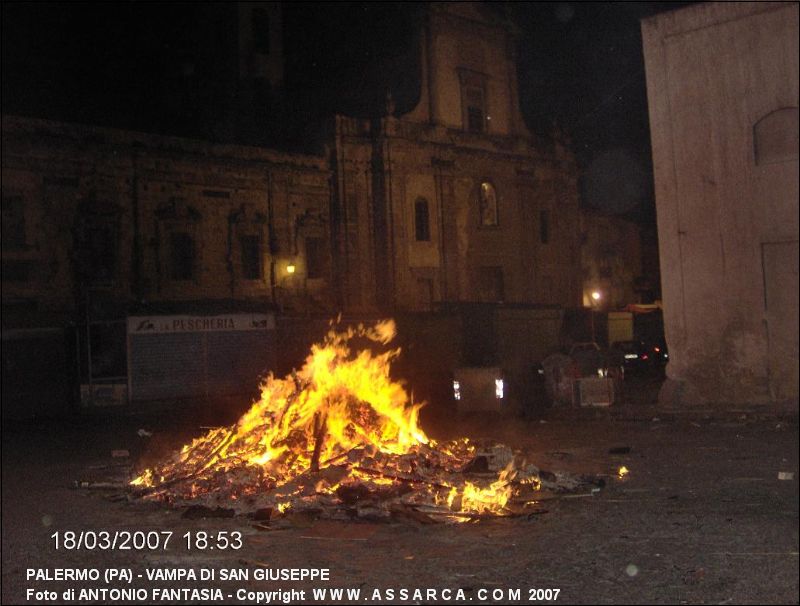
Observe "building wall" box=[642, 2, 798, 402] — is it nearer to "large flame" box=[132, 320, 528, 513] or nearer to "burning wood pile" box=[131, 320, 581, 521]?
"burning wood pile" box=[131, 320, 581, 521]

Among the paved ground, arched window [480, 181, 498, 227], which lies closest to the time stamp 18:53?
the paved ground

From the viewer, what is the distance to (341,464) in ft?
36.1

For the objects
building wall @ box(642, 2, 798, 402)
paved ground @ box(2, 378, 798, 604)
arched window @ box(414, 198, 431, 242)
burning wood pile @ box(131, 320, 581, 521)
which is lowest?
paved ground @ box(2, 378, 798, 604)

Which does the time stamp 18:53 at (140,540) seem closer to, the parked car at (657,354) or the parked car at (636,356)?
the parked car at (636,356)

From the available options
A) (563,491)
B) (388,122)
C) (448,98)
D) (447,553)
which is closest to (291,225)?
(388,122)

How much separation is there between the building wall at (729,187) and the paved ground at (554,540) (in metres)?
1.89

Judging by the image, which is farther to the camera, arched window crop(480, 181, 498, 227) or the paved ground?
arched window crop(480, 181, 498, 227)

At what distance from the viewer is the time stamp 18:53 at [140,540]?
8273 millimetres

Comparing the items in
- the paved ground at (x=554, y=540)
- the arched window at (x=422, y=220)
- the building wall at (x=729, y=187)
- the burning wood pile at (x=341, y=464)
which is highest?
the arched window at (x=422, y=220)

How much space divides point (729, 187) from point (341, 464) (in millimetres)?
6971

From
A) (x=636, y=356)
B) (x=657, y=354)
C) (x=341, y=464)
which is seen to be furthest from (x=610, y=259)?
(x=341, y=464)

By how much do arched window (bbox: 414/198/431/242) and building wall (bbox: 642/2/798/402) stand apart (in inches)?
820

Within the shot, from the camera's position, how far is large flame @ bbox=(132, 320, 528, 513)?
10.4 meters

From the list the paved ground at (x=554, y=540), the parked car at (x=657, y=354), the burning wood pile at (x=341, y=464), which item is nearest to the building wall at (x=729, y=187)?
the paved ground at (x=554, y=540)
